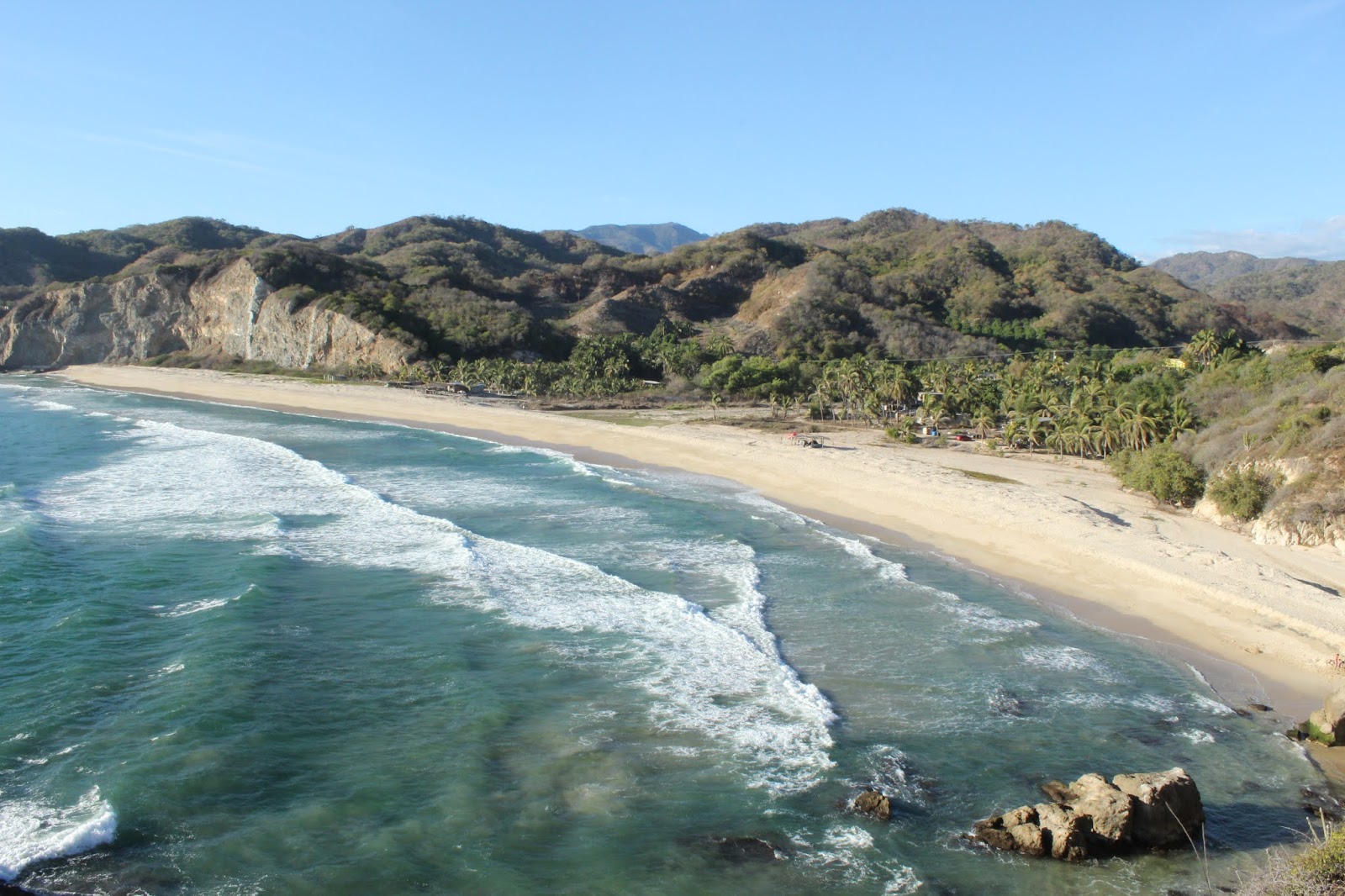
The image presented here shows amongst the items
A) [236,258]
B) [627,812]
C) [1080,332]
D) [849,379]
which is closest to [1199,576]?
[627,812]

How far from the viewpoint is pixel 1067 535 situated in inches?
1094

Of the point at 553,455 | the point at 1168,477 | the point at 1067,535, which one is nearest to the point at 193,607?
the point at 1067,535

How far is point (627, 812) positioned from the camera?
1295cm

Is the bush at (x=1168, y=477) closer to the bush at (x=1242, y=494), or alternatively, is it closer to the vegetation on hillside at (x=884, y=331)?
the vegetation on hillside at (x=884, y=331)

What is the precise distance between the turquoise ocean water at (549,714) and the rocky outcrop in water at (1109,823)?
284 millimetres

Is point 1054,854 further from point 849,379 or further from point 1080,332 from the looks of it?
point 1080,332

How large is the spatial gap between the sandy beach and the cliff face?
42.1 m

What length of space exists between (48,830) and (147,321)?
95334mm

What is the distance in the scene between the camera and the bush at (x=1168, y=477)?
105 ft

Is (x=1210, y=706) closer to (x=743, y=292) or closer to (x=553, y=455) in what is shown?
(x=553, y=455)

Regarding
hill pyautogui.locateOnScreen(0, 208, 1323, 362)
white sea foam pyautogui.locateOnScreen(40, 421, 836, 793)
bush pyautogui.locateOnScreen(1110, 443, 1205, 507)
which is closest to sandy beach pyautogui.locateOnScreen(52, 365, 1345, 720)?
bush pyautogui.locateOnScreen(1110, 443, 1205, 507)

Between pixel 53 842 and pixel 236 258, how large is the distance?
95657 millimetres

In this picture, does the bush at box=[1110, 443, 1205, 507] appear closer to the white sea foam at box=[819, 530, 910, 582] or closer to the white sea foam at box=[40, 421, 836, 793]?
the white sea foam at box=[819, 530, 910, 582]

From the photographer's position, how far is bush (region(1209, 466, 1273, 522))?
2844cm
